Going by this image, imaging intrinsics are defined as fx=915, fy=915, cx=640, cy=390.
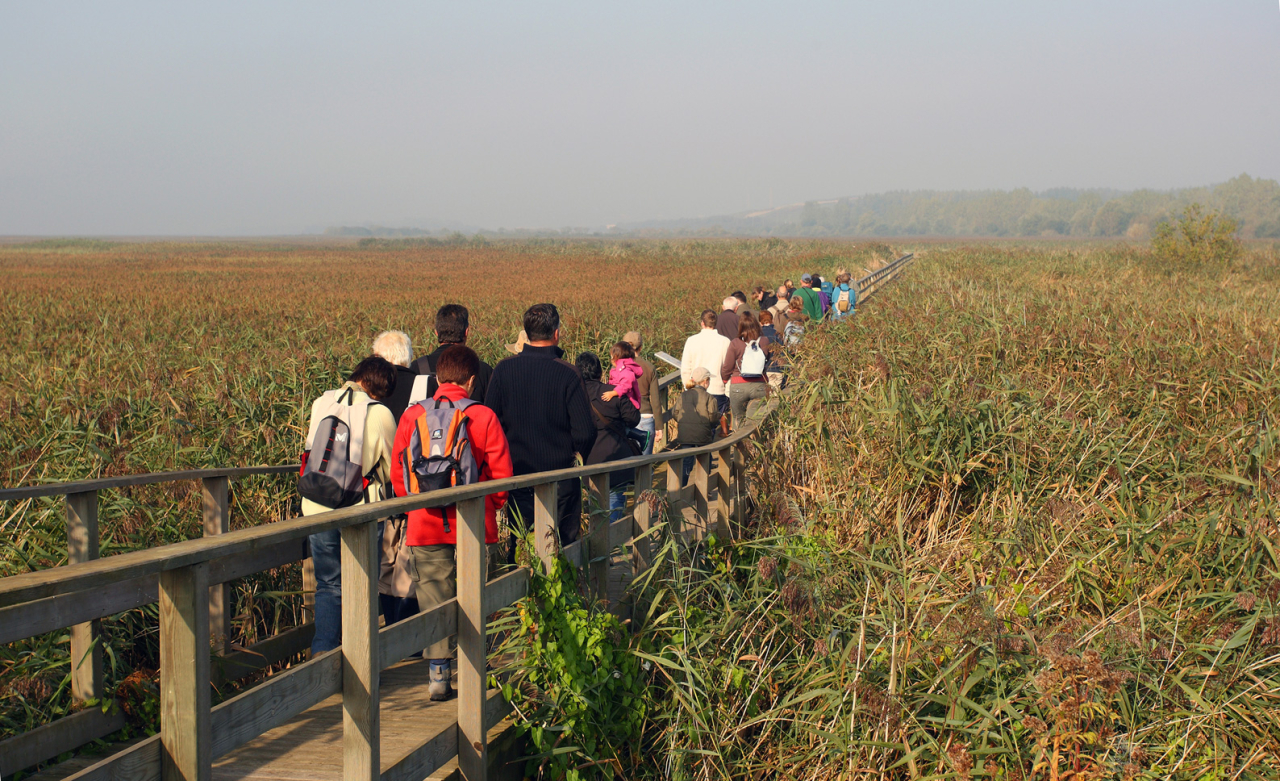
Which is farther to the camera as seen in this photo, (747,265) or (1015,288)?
(747,265)

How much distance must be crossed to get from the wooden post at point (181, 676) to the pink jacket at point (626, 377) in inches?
197

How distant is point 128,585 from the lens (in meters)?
3.09

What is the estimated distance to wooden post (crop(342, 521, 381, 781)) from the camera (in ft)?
9.25

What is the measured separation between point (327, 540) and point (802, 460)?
3912 millimetres

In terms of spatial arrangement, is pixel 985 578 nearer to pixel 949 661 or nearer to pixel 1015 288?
pixel 949 661

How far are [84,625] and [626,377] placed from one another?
4155mm

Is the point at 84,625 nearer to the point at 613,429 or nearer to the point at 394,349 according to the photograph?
the point at 394,349

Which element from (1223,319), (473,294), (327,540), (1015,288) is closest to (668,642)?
(327,540)

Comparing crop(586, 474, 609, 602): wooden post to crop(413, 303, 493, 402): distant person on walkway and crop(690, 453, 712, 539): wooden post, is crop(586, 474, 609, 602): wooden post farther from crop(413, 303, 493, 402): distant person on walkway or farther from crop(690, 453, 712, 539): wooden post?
crop(690, 453, 712, 539): wooden post

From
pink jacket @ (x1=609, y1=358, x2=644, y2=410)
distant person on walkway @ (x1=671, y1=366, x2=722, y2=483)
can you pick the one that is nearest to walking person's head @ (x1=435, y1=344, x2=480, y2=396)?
pink jacket @ (x1=609, y1=358, x2=644, y2=410)

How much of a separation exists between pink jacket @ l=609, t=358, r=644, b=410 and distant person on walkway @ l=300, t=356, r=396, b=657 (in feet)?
9.85

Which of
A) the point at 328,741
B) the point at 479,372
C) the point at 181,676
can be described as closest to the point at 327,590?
the point at 328,741

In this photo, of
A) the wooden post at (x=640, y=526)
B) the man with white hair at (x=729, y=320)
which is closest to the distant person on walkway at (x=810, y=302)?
the man with white hair at (x=729, y=320)

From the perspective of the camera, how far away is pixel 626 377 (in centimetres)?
719
